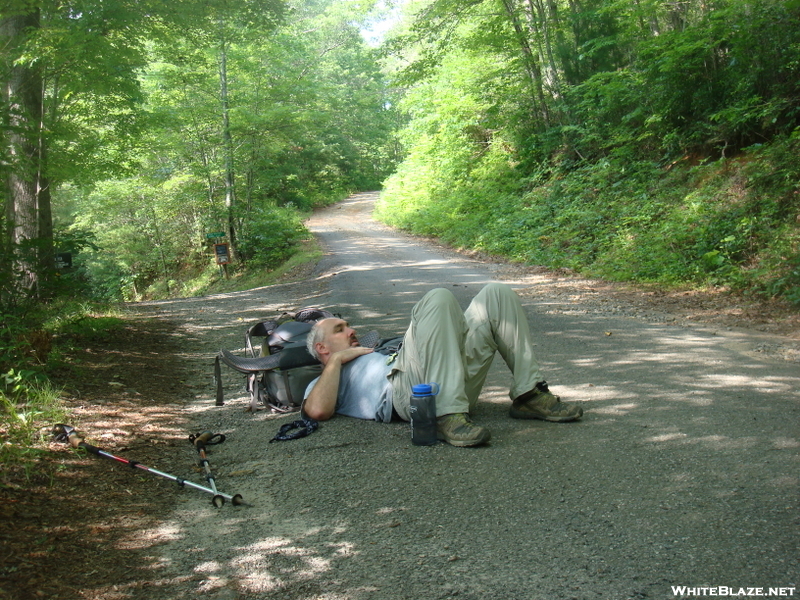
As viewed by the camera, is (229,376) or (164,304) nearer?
(229,376)

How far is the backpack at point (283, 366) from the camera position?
4480 millimetres

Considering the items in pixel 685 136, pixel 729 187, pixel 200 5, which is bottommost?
pixel 729 187

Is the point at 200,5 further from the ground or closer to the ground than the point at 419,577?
further from the ground

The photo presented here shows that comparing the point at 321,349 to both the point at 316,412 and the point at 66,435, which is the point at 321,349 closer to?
the point at 316,412

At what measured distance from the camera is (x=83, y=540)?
282cm

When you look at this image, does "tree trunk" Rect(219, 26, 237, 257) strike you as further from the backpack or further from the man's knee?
the man's knee

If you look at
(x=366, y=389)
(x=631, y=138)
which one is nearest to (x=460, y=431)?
(x=366, y=389)

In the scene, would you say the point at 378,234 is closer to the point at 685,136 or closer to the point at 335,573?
the point at 685,136

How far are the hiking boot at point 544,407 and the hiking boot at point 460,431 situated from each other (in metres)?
0.39

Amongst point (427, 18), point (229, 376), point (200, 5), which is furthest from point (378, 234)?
point (229, 376)

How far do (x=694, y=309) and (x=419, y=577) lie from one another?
6.35 m

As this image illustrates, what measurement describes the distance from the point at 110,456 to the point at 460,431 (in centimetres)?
205

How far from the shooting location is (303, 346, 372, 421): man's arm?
421 centimetres

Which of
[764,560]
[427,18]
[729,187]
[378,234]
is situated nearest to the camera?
[764,560]
